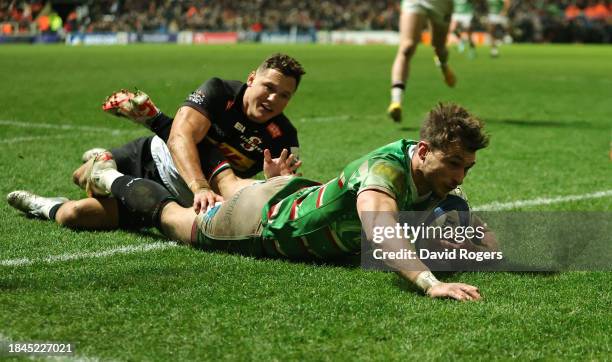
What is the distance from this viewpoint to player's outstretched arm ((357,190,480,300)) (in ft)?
12.4

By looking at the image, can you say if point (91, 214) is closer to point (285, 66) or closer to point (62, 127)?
point (285, 66)

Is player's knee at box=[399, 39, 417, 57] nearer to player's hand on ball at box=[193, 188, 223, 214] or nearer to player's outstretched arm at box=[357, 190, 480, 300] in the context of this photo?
player's hand on ball at box=[193, 188, 223, 214]

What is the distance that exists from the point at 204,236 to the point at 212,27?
168 feet

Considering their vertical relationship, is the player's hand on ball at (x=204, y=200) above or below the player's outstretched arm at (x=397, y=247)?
below

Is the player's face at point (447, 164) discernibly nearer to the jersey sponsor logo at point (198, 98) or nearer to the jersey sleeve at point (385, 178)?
the jersey sleeve at point (385, 178)

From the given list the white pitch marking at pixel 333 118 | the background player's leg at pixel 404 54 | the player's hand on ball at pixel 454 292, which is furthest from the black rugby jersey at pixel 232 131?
the white pitch marking at pixel 333 118

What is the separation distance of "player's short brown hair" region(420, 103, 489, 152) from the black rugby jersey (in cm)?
166

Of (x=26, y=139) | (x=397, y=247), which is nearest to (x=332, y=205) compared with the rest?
(x=397, y=247)

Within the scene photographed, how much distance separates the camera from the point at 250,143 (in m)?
5.54

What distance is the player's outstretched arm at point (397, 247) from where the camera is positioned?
12.4 feet

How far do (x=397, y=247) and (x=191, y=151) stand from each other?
1.79 m

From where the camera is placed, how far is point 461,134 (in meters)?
3.95

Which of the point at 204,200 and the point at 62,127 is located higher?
the point at 204,200

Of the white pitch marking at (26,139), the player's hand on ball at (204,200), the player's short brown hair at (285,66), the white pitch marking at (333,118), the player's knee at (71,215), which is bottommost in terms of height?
the white pitch marking at (333,118)
